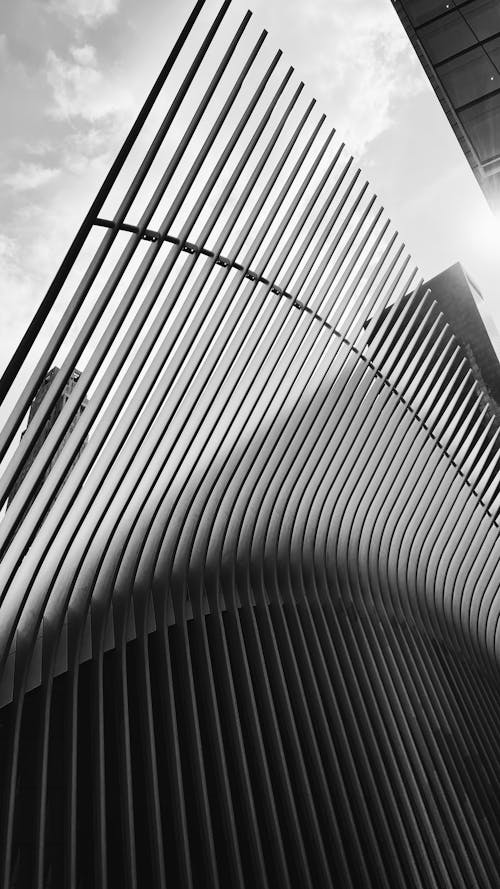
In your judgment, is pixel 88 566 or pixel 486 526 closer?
pixel 88 566

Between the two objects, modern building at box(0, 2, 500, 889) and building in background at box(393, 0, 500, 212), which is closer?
modern building at box(0, 2, 500, 889)

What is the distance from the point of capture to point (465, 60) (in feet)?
37.3

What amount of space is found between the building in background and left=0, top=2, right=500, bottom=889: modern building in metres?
2.83

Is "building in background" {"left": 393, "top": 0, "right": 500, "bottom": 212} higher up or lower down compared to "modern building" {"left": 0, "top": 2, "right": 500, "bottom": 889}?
higher up

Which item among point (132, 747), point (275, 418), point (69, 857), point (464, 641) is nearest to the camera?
point (69, 857)

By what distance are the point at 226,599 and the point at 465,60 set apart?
9.62 meters

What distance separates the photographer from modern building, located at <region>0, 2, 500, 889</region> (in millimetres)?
6406

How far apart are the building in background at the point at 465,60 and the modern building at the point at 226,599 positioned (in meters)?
2.83

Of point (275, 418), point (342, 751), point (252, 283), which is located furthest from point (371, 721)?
point (252, 283)

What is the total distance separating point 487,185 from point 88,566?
33.5ft

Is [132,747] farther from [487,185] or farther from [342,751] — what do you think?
[487,185]

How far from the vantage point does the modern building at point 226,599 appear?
21.0 feet

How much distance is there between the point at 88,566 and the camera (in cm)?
728

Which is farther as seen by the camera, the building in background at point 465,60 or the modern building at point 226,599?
the building in background at point 465,60
